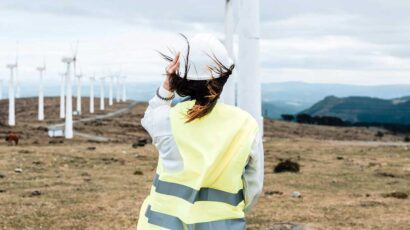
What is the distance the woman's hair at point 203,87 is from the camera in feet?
13.8

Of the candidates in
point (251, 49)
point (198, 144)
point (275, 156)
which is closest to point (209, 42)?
point (198, 144)

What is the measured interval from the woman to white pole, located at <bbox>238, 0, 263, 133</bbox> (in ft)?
28.6

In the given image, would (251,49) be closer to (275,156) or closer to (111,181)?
(111,181)

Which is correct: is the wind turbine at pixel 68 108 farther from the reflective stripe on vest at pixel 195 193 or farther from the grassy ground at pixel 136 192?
the reflective stripe on vest at pixel 195 193

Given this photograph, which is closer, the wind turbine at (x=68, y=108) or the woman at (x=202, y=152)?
the woman at (x=202, y=152)

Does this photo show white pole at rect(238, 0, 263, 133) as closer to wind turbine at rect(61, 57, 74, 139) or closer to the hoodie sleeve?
the hoodie sleeve

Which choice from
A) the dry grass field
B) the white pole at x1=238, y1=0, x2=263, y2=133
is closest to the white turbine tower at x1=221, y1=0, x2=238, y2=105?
the dry grass field

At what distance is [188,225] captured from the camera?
410 centimetres

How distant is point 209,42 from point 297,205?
48.2 feet

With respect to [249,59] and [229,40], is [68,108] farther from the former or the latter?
[249,59]

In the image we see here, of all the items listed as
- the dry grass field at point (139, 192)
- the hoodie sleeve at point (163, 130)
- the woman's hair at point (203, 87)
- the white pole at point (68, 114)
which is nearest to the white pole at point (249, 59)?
the dry grass field at point (139, 192)

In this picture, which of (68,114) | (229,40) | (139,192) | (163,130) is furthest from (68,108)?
(163,130)

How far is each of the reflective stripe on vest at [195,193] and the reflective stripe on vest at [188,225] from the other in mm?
131

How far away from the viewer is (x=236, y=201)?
14.0ft
